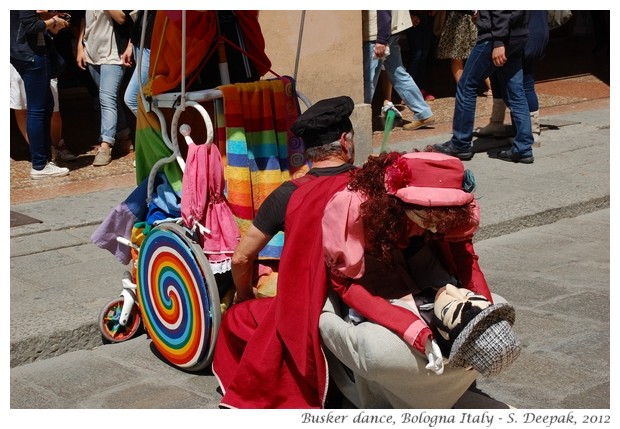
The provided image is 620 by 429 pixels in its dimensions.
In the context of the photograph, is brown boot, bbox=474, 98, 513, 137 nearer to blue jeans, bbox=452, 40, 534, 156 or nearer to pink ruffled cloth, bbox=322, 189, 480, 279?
blue jeans, bbox=452, 40, 534, 156

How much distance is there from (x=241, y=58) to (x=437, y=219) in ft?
6.37

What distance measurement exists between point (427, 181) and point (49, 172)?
5.37 m

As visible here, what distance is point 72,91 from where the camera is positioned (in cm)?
1180

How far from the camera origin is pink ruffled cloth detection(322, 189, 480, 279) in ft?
11.7

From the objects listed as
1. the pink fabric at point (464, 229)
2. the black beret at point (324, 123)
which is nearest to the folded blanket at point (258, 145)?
the black beret at point (324, 123)

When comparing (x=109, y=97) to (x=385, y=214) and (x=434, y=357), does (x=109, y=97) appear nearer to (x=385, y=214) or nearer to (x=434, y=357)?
(x=385, y=214)

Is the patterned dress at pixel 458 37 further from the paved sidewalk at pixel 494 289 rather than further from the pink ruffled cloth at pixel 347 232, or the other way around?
the pink ruffled cloth at pixel 347 232

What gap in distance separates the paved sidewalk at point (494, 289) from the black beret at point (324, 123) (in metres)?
1.24

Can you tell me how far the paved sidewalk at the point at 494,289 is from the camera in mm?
4430

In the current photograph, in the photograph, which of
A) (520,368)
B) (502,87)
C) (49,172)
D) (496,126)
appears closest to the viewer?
(520,368)

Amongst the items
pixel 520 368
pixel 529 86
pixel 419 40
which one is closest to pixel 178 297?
pixel 520 368

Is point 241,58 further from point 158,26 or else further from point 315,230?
point 315,230

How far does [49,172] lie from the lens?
8172mm

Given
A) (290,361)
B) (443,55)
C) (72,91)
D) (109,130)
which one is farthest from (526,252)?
(72,91)
